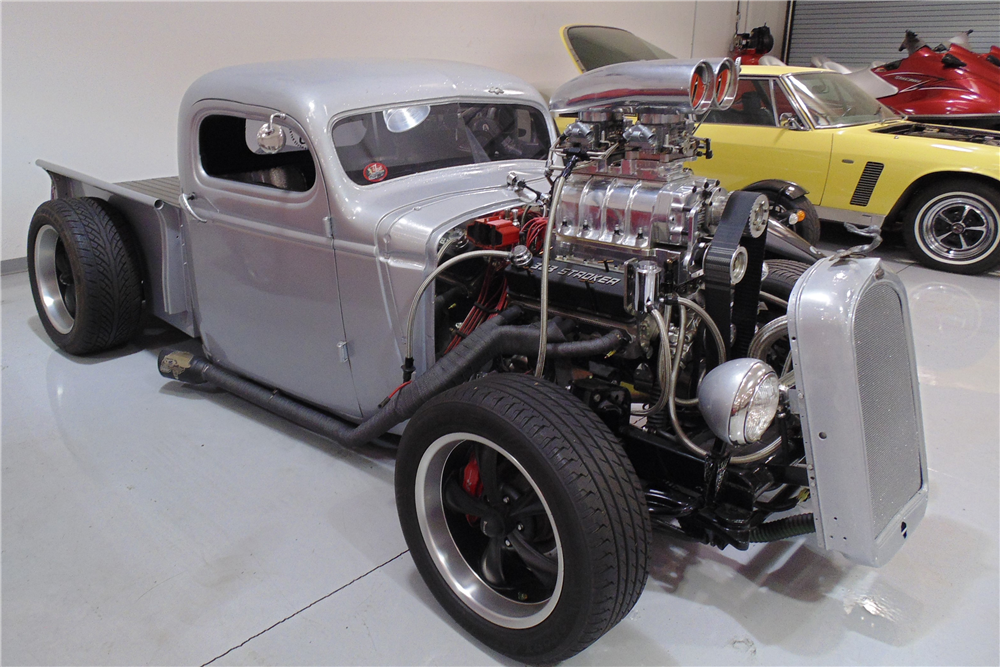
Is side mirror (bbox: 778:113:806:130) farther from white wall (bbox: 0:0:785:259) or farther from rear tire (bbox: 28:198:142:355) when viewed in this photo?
rear tire (bbox: 28:198:142:355)

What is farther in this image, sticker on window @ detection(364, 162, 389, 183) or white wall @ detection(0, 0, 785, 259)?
white wall @ detection(0, 0, 785, 259)

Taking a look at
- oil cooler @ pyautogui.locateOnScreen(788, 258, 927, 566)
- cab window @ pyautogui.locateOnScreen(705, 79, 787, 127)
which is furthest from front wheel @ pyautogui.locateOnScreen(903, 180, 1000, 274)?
oil cooler @ pyautogui.locateOnScreen(788, 258, 927, 566)

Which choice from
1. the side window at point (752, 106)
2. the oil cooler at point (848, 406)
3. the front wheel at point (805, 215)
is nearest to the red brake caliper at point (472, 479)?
the oil cooler at point (848, 406)

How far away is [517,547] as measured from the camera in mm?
2066

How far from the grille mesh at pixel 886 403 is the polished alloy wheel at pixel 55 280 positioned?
393 cm

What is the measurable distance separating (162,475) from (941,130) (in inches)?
258

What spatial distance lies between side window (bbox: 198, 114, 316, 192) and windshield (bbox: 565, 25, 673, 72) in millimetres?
3653

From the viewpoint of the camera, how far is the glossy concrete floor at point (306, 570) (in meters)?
2.04

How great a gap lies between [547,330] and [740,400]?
641mm

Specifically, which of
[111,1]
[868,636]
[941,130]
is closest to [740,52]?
[941,130]

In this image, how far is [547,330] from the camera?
2.20 meters

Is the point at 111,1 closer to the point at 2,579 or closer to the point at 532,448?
the point at 2,579

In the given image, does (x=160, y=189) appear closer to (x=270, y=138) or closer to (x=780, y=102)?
(x=270, y=138)

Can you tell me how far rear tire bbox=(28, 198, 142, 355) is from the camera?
3621 mm
